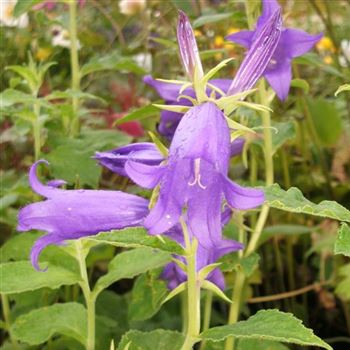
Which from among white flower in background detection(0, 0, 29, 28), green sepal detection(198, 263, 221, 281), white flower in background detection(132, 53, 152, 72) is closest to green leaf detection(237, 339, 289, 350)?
green sepal detection(198, 263, 221, 281)

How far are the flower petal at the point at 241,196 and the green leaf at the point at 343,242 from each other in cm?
10

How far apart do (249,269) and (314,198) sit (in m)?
0.78

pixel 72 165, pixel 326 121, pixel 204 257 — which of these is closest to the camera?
pixel 204 257

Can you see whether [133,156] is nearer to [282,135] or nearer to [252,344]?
[252,344]

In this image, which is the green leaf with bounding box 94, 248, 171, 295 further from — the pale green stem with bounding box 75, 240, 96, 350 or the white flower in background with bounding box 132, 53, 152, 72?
the white flower in background with bounding box 132, 53, 152, 72

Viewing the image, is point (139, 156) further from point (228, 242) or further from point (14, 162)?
point (14, 162)

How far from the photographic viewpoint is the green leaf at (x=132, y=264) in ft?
3.59

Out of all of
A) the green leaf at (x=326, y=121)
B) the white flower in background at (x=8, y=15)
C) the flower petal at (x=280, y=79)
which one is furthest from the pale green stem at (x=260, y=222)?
the white flower in background at (x=8, y=15)

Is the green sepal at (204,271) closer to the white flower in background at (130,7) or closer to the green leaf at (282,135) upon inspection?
the green leaf at (282,135)

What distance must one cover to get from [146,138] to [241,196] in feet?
3.41

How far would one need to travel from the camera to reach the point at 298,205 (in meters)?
0.79

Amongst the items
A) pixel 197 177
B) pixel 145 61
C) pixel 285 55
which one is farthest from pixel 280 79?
pixel 145 61

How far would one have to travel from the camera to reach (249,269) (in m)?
1.19

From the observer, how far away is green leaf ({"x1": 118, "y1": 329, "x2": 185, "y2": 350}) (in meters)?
1.06
